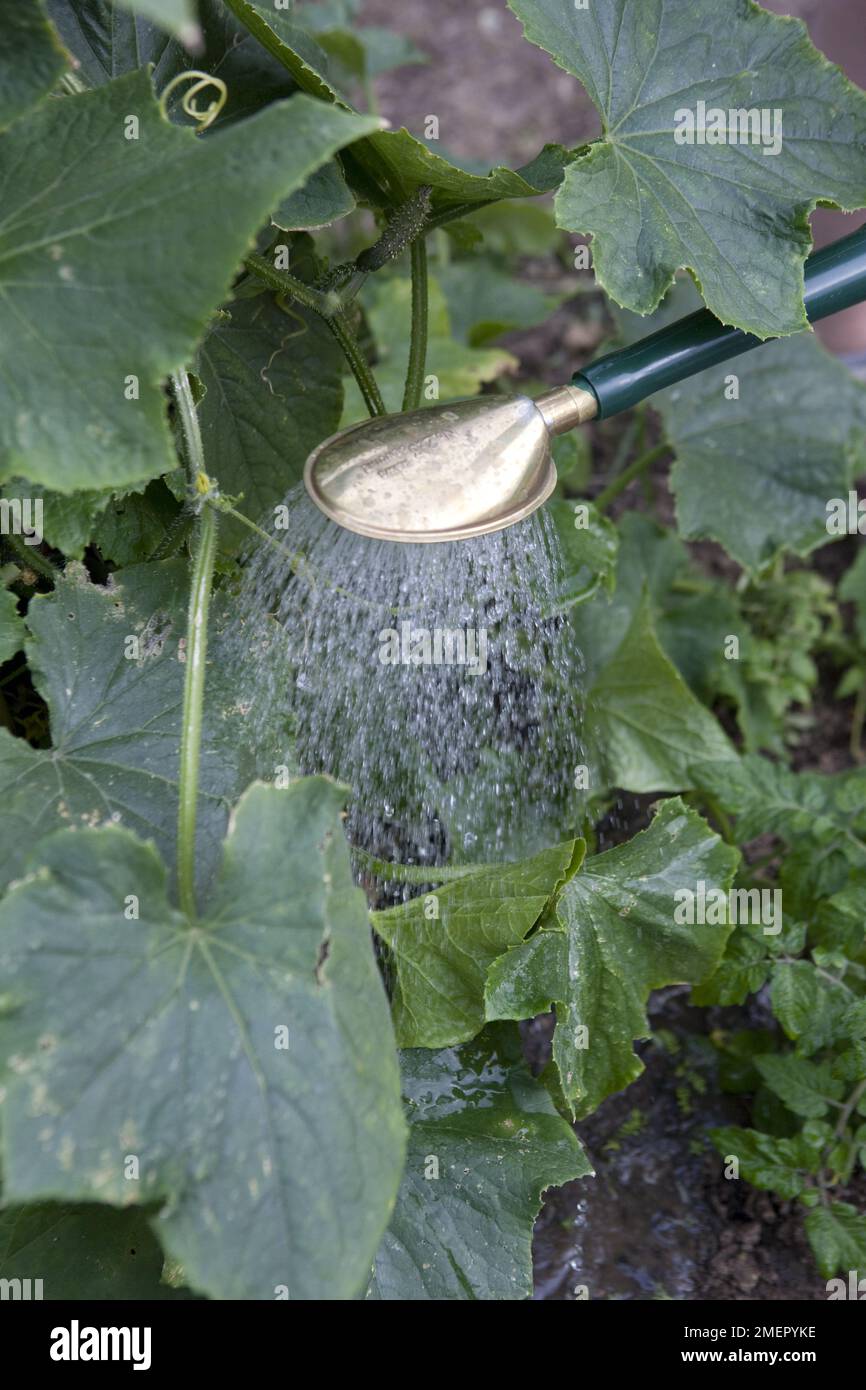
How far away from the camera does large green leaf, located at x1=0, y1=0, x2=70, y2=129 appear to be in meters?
0.97

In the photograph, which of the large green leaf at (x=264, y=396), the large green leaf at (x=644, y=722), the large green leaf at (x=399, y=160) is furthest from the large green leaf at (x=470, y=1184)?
the large green leaf at (x=399, y=160)

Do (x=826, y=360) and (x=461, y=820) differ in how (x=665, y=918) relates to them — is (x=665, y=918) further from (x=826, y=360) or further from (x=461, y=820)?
(x=826, y=360)

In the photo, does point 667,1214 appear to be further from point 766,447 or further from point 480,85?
point 480,85

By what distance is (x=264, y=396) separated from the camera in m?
1.59

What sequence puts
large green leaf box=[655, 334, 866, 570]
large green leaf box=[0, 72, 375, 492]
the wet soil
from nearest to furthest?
1. large green leaf box=[0, 72, 375, 492]
2. the wet soil
3. large green leaf box=[655, 334, 866, 570]

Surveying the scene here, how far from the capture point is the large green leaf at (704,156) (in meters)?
1.25

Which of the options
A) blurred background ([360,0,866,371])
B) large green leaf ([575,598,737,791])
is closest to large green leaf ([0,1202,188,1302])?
large green leaf ([575,598,737,791])

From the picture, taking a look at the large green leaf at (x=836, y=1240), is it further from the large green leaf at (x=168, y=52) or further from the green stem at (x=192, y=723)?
the large green leaf at (x=168, y=52)

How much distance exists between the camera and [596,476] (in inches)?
106

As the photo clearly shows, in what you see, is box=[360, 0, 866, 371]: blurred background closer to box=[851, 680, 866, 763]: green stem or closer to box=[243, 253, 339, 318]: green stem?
box=[851, 680, 866, 763]: green stem

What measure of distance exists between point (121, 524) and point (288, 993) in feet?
2.28

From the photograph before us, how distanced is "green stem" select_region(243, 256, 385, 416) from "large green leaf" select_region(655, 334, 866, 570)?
725 millimetres

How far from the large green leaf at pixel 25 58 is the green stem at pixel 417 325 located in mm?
587
